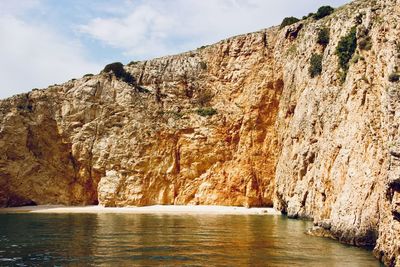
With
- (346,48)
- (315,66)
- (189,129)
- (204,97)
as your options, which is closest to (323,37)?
(315,66)

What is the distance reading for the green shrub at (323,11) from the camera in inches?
2259

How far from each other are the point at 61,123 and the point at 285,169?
117 feet

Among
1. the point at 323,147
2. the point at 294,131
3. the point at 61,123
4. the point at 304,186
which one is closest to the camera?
the point at 323,147

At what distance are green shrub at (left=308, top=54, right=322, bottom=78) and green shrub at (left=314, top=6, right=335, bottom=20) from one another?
31.3 ft

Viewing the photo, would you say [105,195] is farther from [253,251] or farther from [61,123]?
[253,251]

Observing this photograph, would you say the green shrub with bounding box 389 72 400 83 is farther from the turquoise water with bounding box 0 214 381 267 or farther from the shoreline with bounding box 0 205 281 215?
the shoreline with bounding box 0 205 281 215

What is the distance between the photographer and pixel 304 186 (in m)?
44.5

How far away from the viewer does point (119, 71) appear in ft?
247

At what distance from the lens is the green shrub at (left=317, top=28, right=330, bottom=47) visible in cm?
5166

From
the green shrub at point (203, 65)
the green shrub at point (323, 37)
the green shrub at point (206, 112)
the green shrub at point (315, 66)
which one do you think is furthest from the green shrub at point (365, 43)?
the green shrub at point (203, 65)

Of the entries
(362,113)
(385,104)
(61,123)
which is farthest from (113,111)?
(385,104)

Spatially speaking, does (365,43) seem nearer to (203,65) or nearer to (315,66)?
(315,66)

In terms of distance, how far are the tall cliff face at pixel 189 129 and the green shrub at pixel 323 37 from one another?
67cm

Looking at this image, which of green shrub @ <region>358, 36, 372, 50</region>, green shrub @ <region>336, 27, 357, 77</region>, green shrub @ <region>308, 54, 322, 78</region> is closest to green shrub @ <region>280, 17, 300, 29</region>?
green shrub @ <region>308, 54, 322, 78</region>
